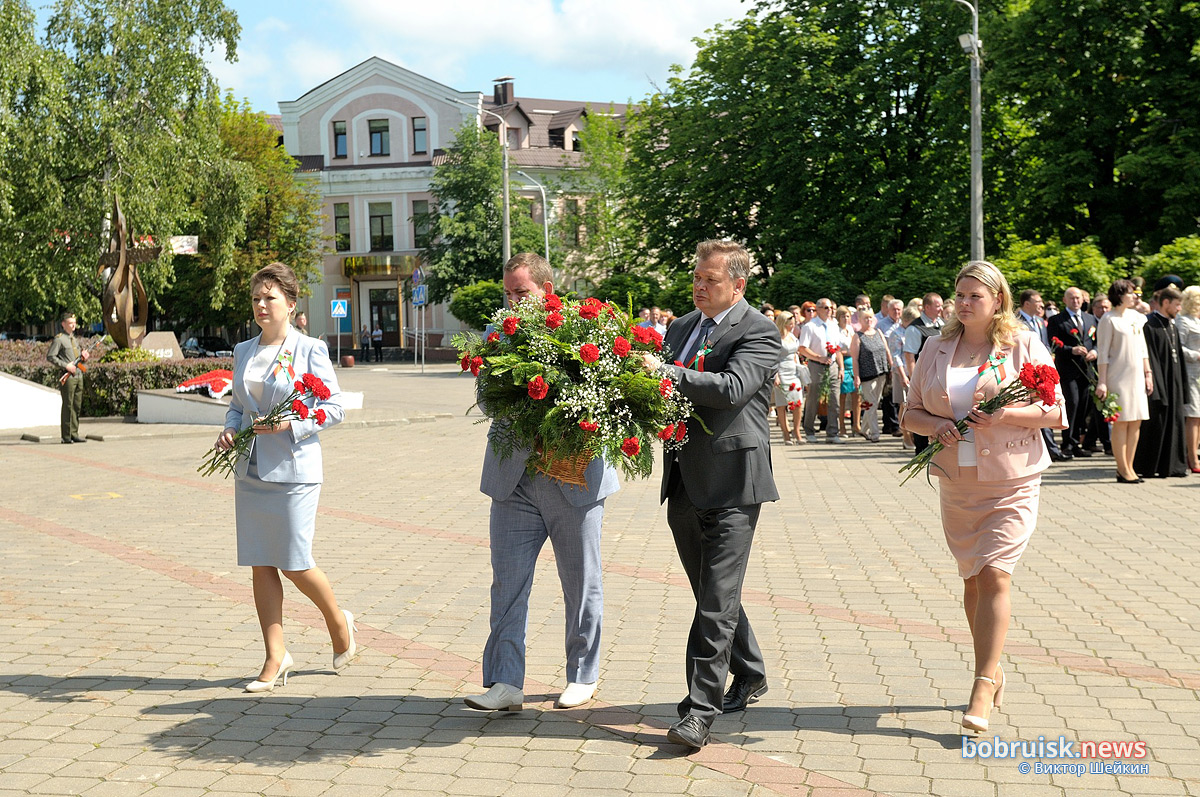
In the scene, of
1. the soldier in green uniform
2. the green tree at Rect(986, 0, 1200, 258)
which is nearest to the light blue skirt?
the soldier in green uniform

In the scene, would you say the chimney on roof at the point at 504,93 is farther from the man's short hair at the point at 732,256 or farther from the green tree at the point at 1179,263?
the man's short hair at the point at 732,256

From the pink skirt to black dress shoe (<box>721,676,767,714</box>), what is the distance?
3.23 feet

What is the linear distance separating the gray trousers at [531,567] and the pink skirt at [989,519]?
1473 mm

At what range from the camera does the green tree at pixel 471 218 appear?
51.8 meters

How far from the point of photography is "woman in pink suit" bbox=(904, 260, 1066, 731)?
15.3 feet

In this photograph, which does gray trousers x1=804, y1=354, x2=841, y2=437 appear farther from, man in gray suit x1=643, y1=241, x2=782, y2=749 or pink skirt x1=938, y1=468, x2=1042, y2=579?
man in gray suit x1=643, y1=241, x2=782, y2=749

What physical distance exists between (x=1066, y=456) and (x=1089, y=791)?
35.1 ft

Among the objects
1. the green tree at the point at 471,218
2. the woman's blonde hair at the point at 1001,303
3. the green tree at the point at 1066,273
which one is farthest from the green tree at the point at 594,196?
the woman's blonde hair at the point at 1001,303

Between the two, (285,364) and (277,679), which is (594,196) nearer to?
(285,364)

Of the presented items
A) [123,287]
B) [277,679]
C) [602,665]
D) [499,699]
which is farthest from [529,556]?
[123,287]

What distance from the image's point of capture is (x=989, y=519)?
4.72 metres

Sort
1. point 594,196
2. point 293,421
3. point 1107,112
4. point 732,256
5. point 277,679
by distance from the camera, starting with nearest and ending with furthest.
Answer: point 732,256 < point 293,421 < point 277,679 < point 1107,112 < point 594,196

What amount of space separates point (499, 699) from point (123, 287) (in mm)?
24450

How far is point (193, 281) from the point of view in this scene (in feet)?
174
